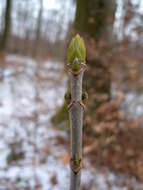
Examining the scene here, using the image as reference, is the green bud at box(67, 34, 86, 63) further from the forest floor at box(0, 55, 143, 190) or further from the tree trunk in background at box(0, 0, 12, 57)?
the tree trunk in background at box(0, 0, 12, 57)

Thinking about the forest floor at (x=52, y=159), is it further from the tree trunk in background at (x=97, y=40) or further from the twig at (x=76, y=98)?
the twig at (x=76, y=98)

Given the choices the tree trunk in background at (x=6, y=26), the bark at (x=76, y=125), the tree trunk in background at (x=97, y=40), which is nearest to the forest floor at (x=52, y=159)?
the tree trunk in background at (x=97, y=40)

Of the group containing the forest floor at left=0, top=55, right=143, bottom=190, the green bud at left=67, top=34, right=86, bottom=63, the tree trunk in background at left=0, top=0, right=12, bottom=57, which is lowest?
the green bud at left=67, top=34, right=86, bottom=63

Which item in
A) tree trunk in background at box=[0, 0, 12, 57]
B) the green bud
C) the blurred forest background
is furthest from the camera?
tree trunk in background at box=[0, 0, 12, 57]

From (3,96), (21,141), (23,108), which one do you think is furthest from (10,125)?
(3,96)

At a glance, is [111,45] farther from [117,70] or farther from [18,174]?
[18,174]

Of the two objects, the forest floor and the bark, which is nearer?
the bark

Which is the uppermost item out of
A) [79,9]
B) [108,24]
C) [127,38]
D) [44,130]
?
[79,9]

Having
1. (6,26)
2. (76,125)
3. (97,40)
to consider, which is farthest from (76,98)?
(6,26)

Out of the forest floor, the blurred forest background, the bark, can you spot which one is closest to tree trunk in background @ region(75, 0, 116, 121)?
the blurred forest background
